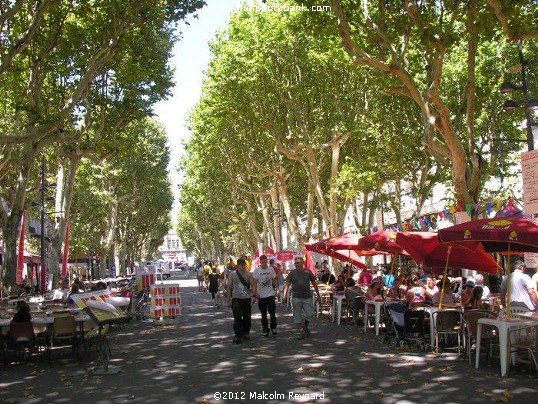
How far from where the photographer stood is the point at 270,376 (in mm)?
8492

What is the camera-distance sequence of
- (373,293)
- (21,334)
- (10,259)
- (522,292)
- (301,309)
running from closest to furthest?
(522,292)
(21,334)
(301,309)
(373,293)
(10,259)

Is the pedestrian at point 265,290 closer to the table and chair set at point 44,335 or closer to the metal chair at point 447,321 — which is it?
the table and chair set at point 44,335

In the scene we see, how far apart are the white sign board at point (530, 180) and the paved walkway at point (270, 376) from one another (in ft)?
8.75

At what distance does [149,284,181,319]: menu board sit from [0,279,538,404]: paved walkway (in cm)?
491

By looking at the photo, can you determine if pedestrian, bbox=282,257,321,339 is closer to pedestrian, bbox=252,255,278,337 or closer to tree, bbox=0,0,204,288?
pedestrian, bbox=252,255,278,337

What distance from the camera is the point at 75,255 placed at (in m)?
50.7

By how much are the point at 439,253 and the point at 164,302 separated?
8326 mm

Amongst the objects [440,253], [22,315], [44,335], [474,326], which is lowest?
[44,335]

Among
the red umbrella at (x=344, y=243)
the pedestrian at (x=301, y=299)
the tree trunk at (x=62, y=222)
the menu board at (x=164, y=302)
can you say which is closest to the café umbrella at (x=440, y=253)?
the pedestrian at (x=301, y=299)

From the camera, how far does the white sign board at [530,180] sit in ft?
33.4

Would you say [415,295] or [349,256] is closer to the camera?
[415,295]

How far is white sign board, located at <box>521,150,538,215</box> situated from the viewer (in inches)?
401

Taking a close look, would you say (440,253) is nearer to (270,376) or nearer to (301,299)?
(301,299)

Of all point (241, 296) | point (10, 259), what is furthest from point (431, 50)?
point (10, 259)
